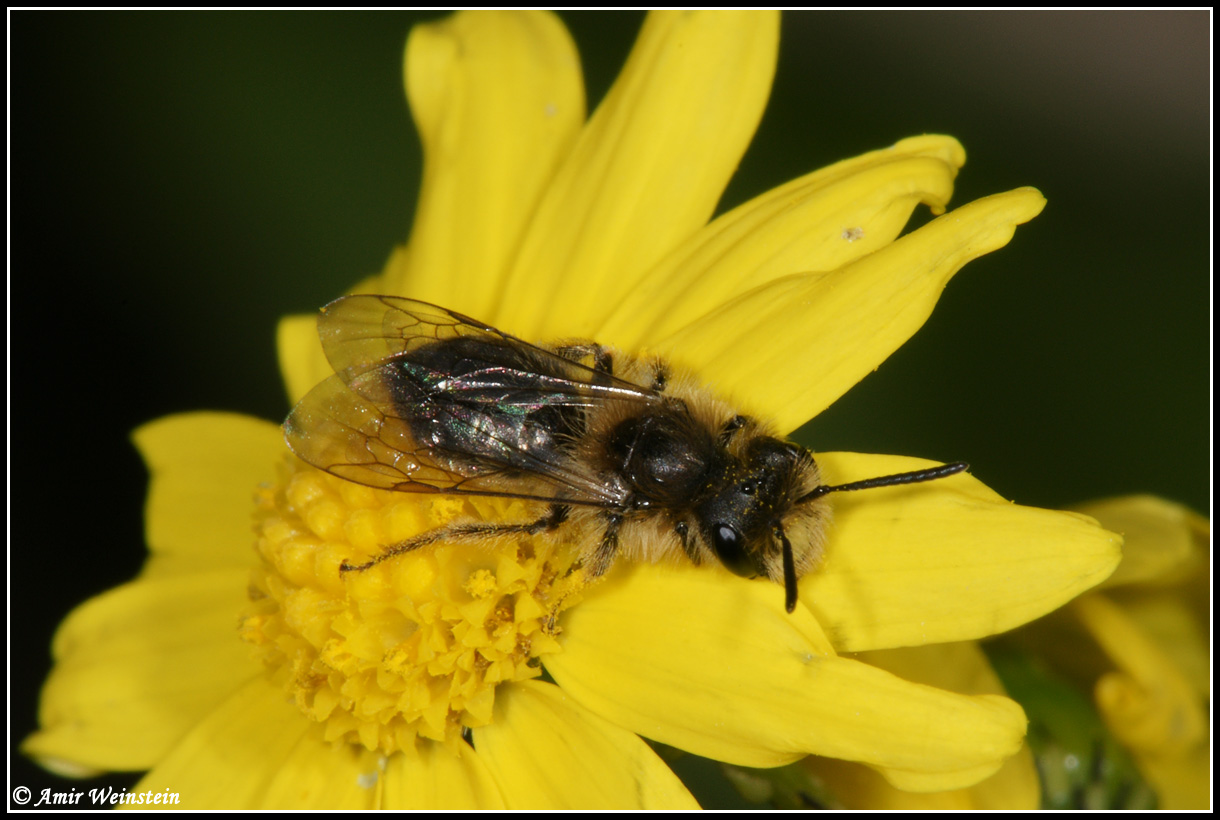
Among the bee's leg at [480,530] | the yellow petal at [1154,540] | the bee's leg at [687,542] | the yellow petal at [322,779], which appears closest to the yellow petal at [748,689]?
the bee's leg at [687,542]

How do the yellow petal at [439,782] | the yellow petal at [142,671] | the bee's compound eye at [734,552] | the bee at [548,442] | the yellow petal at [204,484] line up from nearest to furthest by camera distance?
the bee's compound eye at [734,552] < the bee at [548,442] < the yellow petal at [439,782] < the yellow petal at [142,671] < the yellow petal at [204,484]

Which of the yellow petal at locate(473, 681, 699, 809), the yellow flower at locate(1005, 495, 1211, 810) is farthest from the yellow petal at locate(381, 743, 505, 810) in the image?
the yellow flower at locate(1005, 495, 1211, 810)

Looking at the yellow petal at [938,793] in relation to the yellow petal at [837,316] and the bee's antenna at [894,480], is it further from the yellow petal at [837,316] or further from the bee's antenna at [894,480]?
the yellow petal at [837,316]

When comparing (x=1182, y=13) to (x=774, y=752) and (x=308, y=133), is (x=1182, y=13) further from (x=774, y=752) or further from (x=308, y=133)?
(x=774, y=752)

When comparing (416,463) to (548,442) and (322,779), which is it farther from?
(322,779)

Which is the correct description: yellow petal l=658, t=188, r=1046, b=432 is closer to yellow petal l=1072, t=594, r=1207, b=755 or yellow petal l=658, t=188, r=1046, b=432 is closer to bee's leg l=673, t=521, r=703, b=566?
bee's leg l=673, t=521, r=703, b=566

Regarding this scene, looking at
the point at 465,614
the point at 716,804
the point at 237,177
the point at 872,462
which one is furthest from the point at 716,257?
the point at 237,177
